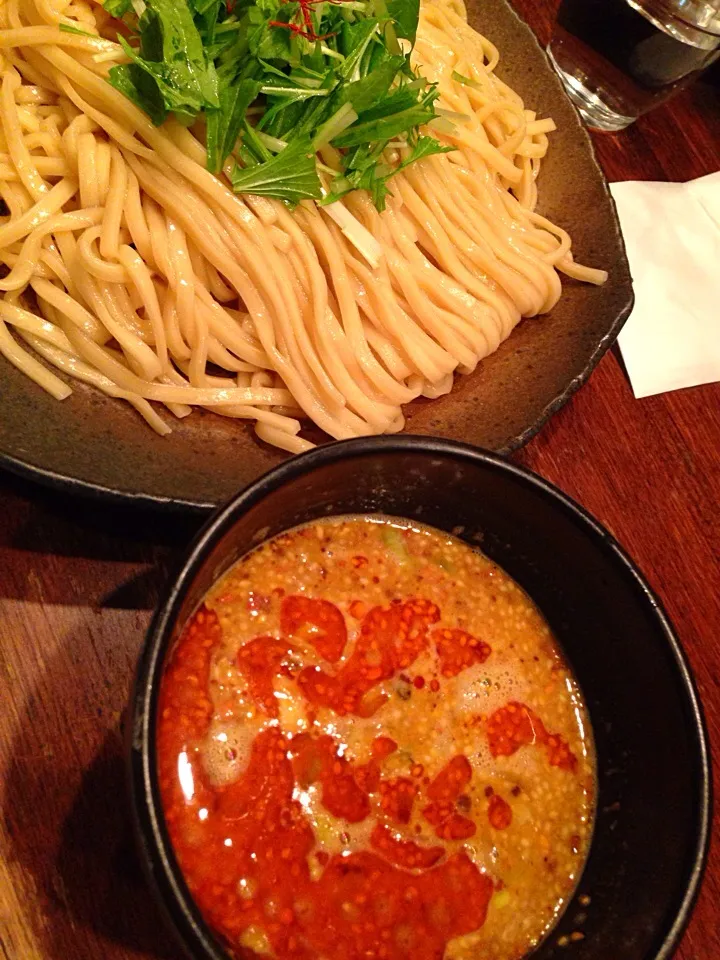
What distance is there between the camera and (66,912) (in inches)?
53.0

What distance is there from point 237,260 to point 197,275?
0.39 ft

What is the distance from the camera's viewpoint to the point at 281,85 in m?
1.80

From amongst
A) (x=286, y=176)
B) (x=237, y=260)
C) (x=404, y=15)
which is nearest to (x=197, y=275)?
(x=237, y=260)

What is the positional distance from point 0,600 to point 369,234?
1195mm

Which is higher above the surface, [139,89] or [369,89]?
[369,89]

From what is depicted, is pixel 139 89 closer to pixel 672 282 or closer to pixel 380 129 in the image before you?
pixel 380 129

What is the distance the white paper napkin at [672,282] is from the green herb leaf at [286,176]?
107cm

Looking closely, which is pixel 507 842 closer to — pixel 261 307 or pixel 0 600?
pixel 0 600

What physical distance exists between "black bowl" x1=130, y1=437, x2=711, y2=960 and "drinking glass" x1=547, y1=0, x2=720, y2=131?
6.93 ft

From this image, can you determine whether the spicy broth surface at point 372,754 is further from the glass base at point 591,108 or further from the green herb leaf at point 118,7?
the glass base at point 591,108

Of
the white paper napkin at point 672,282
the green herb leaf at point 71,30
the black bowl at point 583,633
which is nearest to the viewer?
the black bowl at point 583,633

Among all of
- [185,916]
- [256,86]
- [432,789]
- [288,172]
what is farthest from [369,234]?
[185,916]

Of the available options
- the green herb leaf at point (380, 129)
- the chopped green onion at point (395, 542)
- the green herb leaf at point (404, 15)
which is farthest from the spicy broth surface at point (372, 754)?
the green herb leaf at point (404, 15)

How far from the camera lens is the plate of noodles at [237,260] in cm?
170
